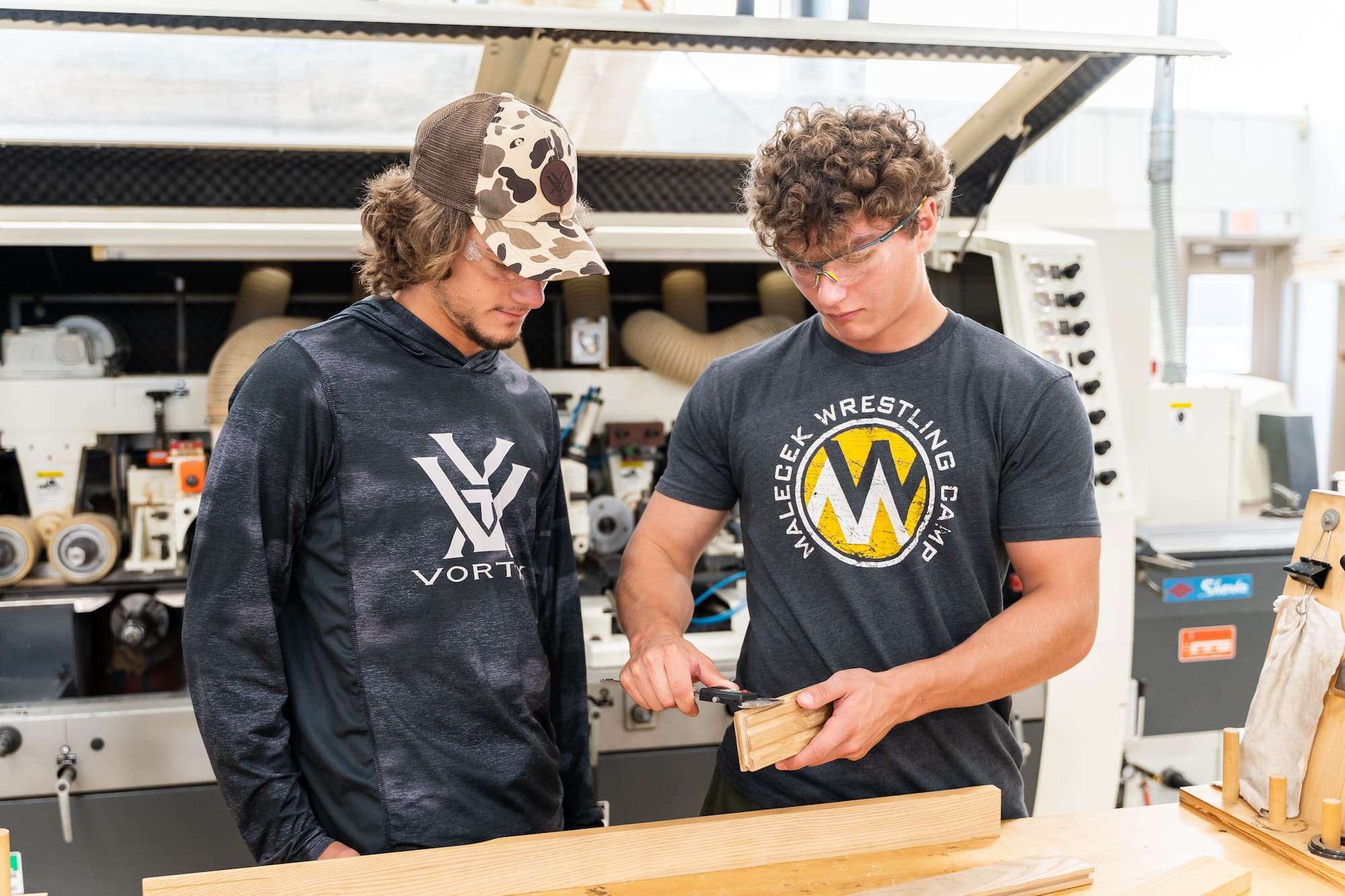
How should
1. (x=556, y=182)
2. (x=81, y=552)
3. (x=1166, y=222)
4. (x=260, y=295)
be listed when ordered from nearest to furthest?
1. (x=556, y=182)
2. (x=81, y=552)
3. (x=260, y=295)
4. (x=1166, y=222)

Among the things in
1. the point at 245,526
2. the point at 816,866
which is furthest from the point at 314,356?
the point at 816,866

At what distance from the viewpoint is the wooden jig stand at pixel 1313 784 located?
1147 millimetres

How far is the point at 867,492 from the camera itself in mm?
1279

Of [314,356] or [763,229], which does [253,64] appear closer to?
[314,356]

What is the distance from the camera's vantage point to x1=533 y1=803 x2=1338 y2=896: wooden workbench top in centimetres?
110

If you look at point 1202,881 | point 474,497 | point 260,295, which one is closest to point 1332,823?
point 1202,881

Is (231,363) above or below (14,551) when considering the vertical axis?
above

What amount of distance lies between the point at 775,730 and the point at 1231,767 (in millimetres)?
583

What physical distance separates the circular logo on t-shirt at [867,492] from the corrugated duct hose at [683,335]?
1.11 meters

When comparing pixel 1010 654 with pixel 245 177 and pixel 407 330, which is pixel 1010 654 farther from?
pixel 245 177

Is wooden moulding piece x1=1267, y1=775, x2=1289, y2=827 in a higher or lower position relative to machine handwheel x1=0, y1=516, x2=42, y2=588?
lower

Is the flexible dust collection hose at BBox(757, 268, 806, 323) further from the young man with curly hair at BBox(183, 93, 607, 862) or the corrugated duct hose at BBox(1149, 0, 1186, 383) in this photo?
the young man with curly hair at BBox(183, 93, 607, 862)

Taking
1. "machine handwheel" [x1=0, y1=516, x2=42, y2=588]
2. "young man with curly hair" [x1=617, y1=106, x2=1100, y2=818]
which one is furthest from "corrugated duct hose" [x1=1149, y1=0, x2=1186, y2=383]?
"machine handwheel" [x1=0, y1=516, x2=42, y2=588]

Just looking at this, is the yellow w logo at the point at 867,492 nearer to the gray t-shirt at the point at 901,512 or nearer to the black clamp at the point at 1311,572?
the gray t-shirt at the point at 901,512
